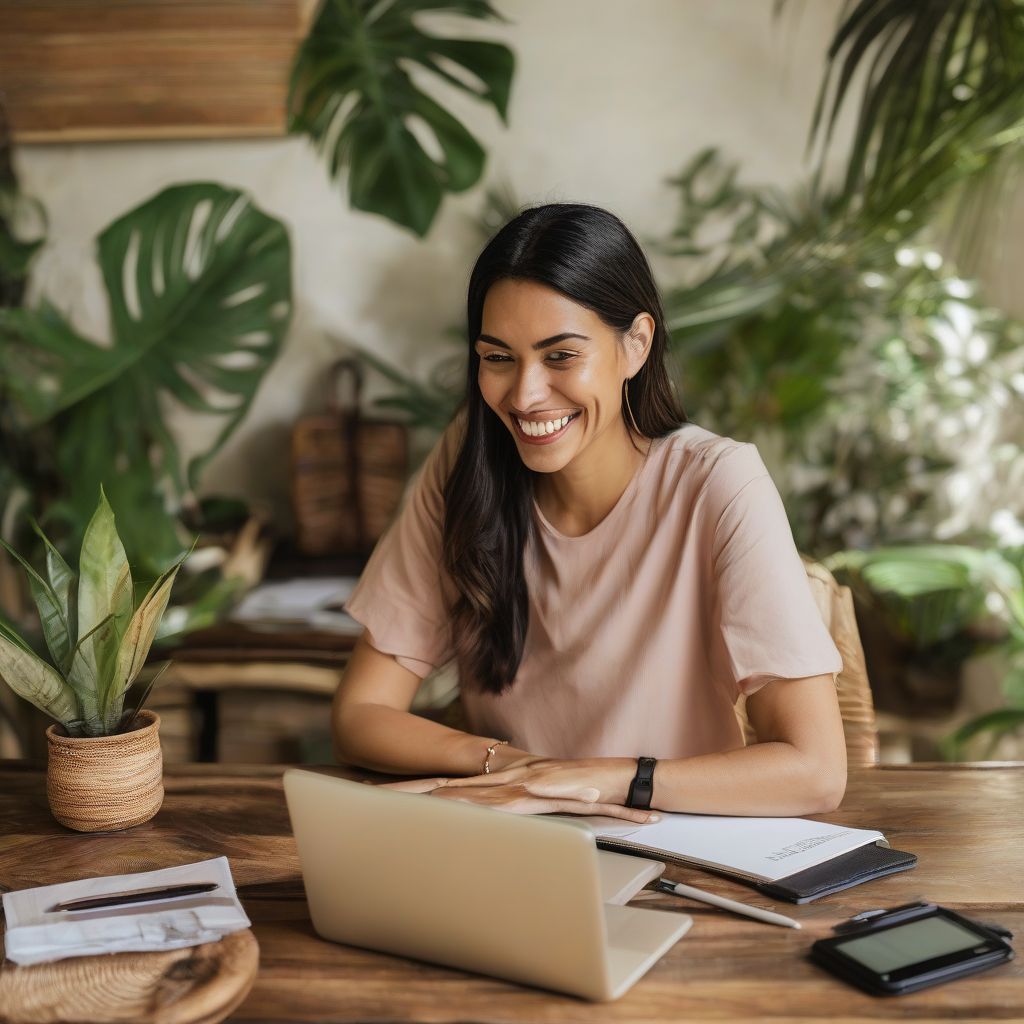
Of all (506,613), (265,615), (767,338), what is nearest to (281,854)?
(506,613)

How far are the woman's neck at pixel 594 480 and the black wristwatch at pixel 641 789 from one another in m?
0.46

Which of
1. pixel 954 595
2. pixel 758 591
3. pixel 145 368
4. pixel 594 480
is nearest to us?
pixel 758 591

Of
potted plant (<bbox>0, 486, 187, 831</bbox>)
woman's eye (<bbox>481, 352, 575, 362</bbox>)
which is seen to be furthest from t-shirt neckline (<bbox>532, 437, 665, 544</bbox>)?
potted plant (<bbox>0, 486, 187, 831</bbox>)

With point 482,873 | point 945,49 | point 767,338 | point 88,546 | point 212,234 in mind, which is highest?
point 945,49

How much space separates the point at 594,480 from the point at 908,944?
847mm

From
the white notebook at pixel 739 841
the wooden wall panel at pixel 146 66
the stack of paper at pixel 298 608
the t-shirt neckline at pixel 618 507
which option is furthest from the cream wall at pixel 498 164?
Answer: the white notebook at pixel 739 841

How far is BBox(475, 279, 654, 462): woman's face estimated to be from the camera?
157 cm

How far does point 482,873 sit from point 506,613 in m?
0.80

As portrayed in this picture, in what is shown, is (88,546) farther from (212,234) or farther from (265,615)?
(212,234)

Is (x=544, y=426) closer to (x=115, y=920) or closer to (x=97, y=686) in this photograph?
(x=97, y=686)

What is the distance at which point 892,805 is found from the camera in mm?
1418

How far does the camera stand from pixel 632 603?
1680mm

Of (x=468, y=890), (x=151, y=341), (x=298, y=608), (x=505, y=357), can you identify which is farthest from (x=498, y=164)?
(x=468, y=890)

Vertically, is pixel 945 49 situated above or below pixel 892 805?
above
